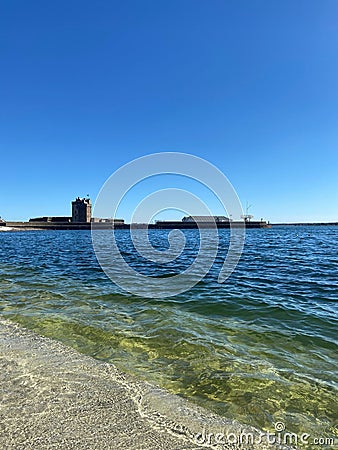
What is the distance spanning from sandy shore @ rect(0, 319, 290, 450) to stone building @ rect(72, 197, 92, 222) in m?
163

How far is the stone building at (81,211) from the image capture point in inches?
6378

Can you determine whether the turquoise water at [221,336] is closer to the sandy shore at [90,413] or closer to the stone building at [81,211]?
the sandy shore at [90,413]

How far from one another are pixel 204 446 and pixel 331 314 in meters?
7.36

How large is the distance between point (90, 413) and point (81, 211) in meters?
167

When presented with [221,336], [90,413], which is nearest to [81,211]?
[221,336]

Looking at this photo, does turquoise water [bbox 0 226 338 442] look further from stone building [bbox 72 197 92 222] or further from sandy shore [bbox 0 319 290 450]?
stone building [bbox 72 197 92 222]

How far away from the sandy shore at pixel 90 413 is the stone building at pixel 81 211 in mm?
163452


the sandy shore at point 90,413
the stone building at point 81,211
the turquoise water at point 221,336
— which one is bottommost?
the turquoise water at point 221,336

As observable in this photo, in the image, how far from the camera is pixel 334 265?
59.5ft

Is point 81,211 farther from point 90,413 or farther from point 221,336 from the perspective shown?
point 90,413

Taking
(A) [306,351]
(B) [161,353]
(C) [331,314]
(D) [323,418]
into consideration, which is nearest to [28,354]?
(B) [161,353]

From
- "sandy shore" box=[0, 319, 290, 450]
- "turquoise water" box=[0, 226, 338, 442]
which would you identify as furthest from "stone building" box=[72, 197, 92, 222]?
"sandy shore" box=[0, 319, 290, 450]

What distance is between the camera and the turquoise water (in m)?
4.27

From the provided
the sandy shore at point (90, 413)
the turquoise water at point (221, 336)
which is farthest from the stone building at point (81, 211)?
the sandy shore at point (90, 413)
